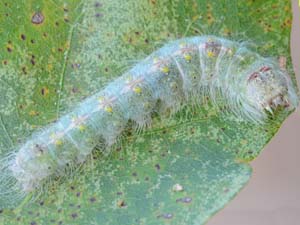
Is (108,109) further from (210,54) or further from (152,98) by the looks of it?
(210,54)

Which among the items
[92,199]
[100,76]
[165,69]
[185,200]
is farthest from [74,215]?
[165,69]

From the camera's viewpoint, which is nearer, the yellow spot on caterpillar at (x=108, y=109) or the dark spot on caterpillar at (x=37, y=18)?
the dark spot on caterpillar at (x=37, y=18)

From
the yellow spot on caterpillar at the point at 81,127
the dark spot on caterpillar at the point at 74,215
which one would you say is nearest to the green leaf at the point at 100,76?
the dark spot on caterpillar at the point at 74,215

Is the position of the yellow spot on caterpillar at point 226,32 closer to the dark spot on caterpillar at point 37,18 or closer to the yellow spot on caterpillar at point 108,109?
the yellow spot on caterpillar at point 108,109

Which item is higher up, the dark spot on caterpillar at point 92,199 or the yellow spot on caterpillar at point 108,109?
the yellow spot on caterpillar at point 108,109

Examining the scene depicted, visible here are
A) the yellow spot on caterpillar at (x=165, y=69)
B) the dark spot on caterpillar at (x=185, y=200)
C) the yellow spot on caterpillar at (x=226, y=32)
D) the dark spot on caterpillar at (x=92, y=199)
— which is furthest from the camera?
the yellow spot on caterpillar at (x=165, y=69)

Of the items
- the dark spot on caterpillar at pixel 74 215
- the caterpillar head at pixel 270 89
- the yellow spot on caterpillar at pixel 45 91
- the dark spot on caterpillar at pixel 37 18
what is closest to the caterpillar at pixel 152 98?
the caterpillar head at pixel 270 89

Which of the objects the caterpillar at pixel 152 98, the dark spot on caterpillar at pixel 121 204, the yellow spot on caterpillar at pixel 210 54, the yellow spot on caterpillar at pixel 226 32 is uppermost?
the yellow spot on caterpillar at pixel 226 32

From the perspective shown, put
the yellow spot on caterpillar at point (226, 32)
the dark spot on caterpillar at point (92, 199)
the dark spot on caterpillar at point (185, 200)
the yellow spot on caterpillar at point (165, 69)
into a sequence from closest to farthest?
1. the dark spot on caterpillar at point (185, 200)
2. the dark spot on caterpillar at point (92, 199)
3. the yellow spot on caterpillar at point (226, 32)
4. the yellow spot on caterpillar at point (165, 69)

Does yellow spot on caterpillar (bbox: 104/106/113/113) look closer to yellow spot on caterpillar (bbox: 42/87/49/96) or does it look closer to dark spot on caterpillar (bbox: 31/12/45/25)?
yellow spot on caterpillar (bbox: 42/87/49/96)
